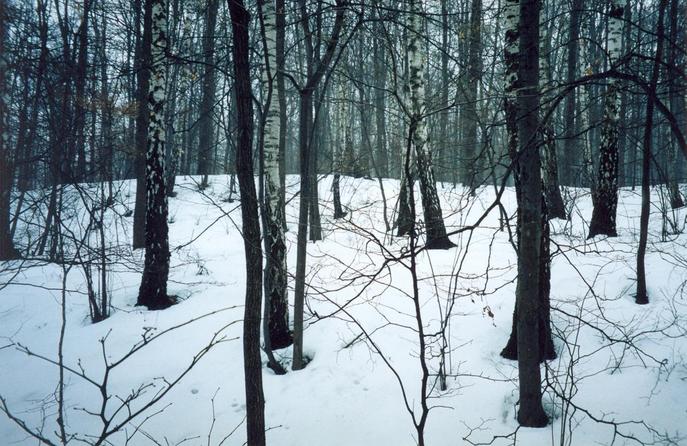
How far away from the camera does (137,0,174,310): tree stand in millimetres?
6566

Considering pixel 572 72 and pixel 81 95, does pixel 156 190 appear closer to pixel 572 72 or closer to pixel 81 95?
pixel 81 95

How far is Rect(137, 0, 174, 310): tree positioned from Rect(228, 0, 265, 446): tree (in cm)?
520

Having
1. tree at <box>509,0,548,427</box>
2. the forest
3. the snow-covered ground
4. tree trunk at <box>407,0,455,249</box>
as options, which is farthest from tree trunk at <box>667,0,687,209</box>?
tree trunk at <box>407,0,455,249</box>

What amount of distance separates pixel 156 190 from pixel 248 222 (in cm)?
539

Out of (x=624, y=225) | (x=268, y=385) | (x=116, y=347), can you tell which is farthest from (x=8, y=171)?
(x=624, y=225)

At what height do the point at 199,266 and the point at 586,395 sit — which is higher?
the point at 199,266

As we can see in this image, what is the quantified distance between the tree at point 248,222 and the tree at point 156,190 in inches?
205

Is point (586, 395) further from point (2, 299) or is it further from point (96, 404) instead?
point (2, 299)

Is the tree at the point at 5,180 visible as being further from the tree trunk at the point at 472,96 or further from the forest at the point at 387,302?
the tree trunk at the point at 472,96

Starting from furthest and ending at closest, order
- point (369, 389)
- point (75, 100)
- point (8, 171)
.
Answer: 1. point (8, 171)
2. point (75, 100)
3. point (369, 389)

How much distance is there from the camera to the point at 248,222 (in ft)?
6.98

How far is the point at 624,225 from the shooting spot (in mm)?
8680

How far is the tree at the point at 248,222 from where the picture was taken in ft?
6.78

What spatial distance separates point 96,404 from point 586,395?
5.99m
